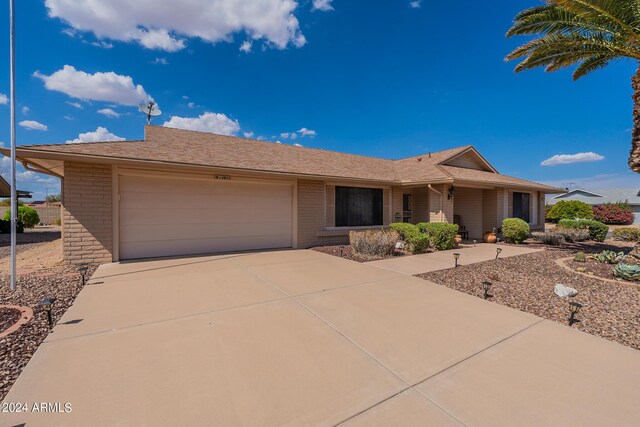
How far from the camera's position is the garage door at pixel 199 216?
301 inches

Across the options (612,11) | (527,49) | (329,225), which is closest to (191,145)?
(329,225)

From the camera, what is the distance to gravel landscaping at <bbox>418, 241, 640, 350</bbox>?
379cm

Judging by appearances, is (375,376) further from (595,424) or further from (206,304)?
(206,304)

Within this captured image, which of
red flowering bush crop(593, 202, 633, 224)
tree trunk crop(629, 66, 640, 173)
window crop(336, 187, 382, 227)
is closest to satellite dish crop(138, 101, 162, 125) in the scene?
window crop(336, 187, 382, 227)

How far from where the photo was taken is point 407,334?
3.44 metres

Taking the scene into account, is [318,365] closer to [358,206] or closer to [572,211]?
[358,206]

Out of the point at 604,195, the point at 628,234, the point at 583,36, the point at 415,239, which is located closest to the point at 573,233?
the point at 628,234

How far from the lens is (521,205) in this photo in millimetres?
14805

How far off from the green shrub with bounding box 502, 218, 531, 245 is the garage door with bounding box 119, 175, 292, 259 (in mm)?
9639

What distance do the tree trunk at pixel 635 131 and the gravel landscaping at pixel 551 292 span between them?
8.85 feet

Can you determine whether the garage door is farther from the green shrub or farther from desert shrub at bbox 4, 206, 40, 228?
desert shrub at bbox 4, 206, 40, 228

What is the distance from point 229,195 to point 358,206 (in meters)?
5.47

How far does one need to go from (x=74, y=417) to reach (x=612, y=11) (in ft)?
38.0

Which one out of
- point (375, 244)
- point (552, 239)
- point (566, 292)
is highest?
point (375, 244)
